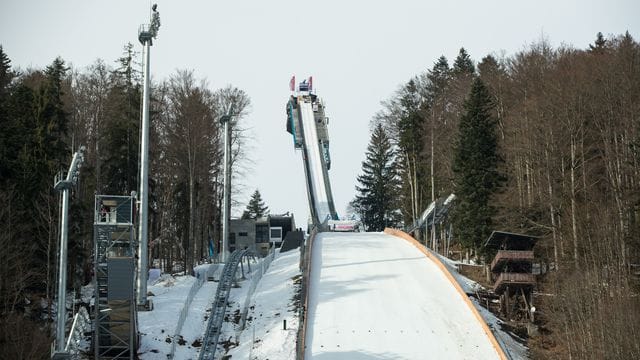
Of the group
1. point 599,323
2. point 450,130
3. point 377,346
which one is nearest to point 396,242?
point 450,130

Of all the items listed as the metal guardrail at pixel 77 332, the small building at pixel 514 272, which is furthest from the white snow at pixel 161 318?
the small building at pixel 514 272

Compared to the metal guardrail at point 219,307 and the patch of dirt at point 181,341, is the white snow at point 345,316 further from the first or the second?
the metal guardrail at point 219,307

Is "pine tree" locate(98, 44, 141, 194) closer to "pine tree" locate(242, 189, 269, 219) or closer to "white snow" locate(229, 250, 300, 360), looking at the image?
"white snow" locate(229, 250, 300, 360)

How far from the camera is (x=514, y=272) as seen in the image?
128 ft

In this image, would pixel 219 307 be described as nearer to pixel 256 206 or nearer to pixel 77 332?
pixel 77 332

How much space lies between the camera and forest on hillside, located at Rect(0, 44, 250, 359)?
3198 centimetres

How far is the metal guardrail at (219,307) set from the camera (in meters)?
32.6

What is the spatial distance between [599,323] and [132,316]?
16864mm

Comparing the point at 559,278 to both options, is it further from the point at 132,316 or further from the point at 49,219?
the point at 49,219

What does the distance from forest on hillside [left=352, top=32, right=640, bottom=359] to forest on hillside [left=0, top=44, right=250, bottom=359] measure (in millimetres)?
16081

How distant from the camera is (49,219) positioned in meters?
34.5

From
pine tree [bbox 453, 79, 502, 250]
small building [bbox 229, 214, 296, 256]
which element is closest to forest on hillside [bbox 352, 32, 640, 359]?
pine tree [bbox 453, 79, 502, 250]

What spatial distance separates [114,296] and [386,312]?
1149cm

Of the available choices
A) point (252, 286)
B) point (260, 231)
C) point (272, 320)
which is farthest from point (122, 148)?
point (260, 231)
